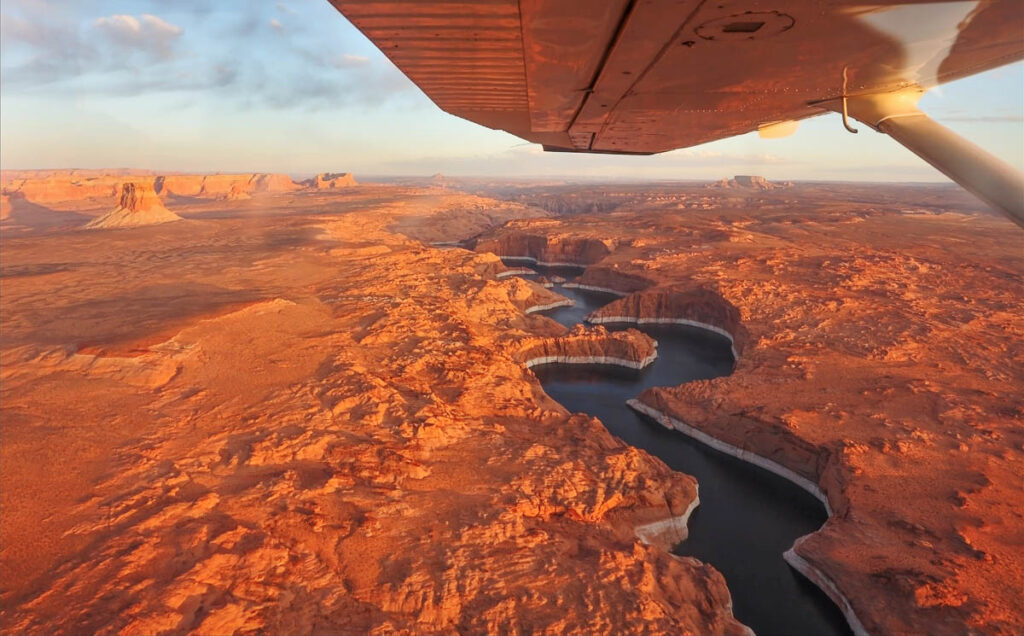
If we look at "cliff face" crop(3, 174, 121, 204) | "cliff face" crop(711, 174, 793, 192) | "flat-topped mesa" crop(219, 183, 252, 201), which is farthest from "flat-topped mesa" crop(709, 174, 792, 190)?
"cliff face" crop(3, 174, 121, 204)

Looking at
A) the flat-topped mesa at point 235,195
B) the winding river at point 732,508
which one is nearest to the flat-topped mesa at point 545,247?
the winding river at point 732,508

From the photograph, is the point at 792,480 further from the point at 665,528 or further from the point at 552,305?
the point at 552,305

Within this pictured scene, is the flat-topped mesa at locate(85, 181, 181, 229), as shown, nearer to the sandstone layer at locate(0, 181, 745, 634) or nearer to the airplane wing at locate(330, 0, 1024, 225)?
the sandstone layer at locate(0, 181, 745, 634)

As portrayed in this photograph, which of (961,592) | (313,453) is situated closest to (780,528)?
(961,592)

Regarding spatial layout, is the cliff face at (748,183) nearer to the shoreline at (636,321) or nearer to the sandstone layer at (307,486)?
the shoreline at (636,321)

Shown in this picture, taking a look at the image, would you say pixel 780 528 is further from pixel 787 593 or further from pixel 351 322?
pixel 351 322

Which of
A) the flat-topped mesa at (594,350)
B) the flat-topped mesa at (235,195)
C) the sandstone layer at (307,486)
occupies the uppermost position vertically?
the flat-topped mesa at (235,195)
